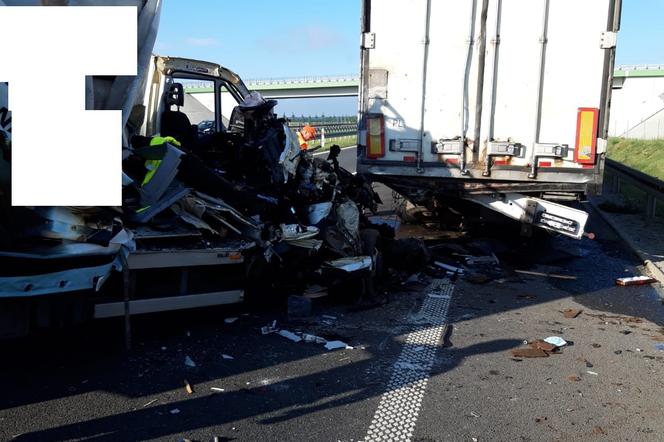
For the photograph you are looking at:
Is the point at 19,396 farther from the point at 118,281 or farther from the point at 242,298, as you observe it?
the point at 242,298

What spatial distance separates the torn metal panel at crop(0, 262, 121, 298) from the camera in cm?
374

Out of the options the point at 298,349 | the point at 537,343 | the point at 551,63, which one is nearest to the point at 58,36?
the point at 298,349

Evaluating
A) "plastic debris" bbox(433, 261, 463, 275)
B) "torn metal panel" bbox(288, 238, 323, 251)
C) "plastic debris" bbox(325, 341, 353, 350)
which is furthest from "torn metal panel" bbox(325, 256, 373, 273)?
"plastic debris" bbox(433, 261, 463, 275)

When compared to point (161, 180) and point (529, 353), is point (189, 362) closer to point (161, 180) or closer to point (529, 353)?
point (161, 180)

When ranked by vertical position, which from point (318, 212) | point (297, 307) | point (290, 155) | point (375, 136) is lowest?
point (297, 307)

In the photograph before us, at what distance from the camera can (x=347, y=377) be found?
14.3 feet

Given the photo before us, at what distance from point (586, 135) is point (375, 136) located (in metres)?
2.52

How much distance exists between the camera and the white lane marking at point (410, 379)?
3654mm

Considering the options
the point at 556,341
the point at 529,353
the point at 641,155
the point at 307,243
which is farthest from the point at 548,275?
the point at 641,155

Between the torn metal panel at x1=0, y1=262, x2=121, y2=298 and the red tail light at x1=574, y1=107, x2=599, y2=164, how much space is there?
544cm

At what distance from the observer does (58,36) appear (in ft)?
13.1

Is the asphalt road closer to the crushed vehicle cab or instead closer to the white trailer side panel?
the crushed vehicle cab

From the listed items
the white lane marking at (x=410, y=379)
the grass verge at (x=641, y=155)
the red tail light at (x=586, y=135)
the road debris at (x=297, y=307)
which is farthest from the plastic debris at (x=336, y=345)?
the grass verge at (x=641, y=155)

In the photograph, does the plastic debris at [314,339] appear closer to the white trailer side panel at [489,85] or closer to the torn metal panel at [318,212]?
the torn metal panel at [318,212]
